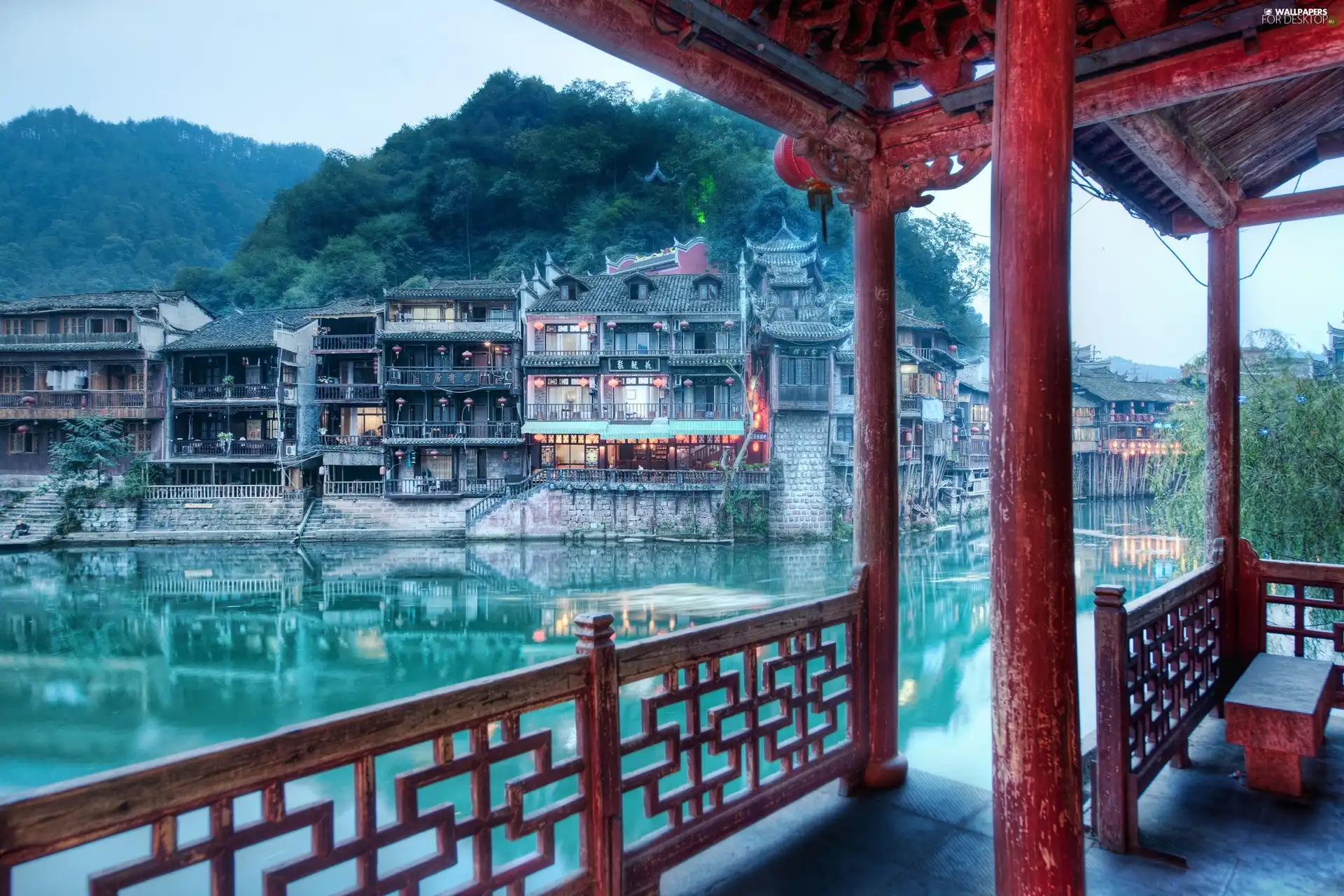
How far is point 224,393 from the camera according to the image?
80.7 ft

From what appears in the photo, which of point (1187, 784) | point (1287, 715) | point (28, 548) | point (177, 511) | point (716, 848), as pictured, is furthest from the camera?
point (177, 511)

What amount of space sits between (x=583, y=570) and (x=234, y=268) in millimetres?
27918

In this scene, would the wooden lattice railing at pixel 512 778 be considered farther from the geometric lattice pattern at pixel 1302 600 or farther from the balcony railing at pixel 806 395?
the balcony railing at pixel 806 395

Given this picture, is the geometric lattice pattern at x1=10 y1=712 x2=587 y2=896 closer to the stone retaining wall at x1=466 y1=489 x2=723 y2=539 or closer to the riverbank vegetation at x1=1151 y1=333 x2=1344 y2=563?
A: the riverbank vegetation at x1=1151 y1=333 x2=1344 y2=563

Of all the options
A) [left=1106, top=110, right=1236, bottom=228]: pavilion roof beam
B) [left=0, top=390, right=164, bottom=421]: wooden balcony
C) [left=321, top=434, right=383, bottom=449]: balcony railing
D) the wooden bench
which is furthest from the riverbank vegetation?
[left=0, top=390, right=164, bottom=421]: wooden balcony

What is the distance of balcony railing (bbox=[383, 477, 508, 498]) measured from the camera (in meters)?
23.1

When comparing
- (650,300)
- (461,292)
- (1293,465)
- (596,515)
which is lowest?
(596,515)

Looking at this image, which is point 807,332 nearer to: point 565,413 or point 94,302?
point 565,413

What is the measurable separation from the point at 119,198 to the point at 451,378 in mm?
43119

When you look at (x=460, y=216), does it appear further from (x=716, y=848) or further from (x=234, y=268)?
(x=716, y=848)

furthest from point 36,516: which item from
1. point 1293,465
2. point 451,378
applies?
point 1293,465

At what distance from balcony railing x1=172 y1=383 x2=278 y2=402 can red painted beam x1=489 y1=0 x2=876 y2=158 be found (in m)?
25.3

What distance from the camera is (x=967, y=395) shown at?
3080 centimetres

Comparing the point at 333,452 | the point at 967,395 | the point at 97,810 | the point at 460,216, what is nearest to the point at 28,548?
the point at 333,452
